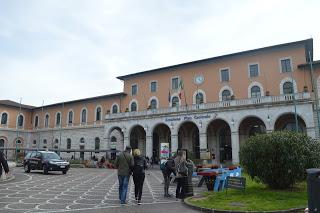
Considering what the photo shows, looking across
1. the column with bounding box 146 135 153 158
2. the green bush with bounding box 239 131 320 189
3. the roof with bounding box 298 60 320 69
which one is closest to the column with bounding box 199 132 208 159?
the column with bounding box 146 135 153 158

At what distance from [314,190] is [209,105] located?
27.6 m

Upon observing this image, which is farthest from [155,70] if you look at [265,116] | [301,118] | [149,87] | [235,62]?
[301,118]

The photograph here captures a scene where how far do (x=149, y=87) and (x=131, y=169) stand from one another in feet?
108

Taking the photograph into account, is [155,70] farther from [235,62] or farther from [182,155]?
[182,155]

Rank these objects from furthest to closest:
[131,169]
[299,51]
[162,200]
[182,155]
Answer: [299,51] < [182,155] < [162,200] < [131,169]

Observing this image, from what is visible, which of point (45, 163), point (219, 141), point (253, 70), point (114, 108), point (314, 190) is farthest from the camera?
point (114, 108)

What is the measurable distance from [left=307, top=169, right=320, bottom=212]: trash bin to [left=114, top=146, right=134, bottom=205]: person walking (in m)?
5.58

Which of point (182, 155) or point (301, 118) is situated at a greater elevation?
point (301, 118)

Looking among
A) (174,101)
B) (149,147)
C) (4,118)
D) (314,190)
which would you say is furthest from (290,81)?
(4,118)

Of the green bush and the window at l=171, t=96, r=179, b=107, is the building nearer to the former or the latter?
the window at l=171, t=96, r=179, b=107

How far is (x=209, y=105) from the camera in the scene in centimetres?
3238

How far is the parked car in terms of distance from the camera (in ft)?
71.6

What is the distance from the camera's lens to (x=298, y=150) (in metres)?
10.9

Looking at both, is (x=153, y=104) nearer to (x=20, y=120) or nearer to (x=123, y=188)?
(x=20, y=120)
